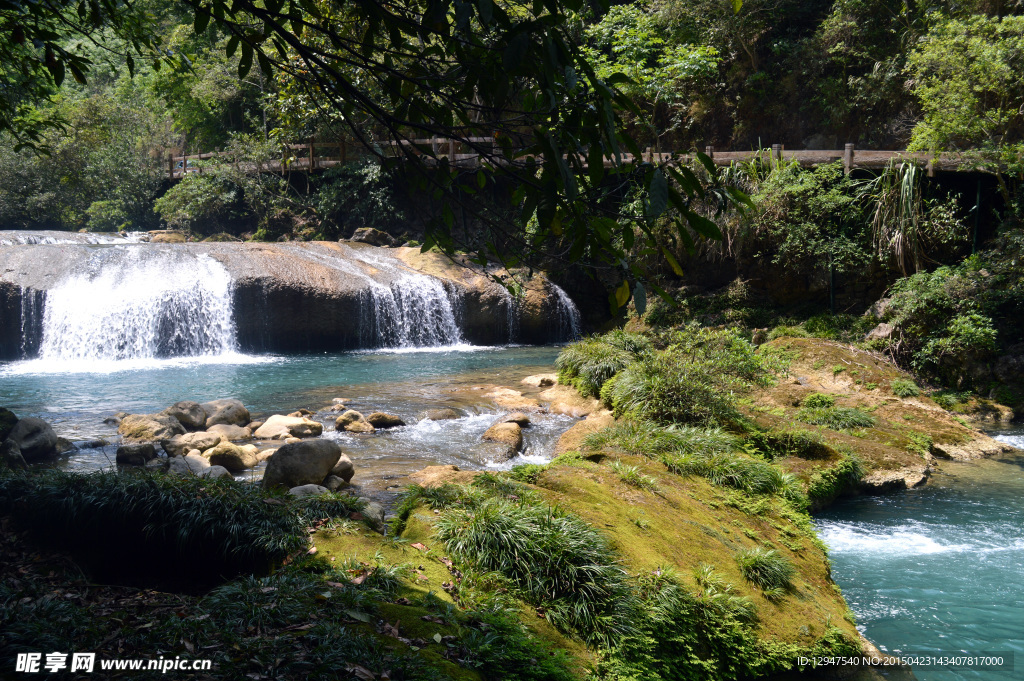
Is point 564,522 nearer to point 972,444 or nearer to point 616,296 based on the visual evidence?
point 616,296

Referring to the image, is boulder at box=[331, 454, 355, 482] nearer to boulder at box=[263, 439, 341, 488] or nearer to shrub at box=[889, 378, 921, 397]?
boulder at box=[263, 439, 341, 488]

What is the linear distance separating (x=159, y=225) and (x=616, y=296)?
101ft

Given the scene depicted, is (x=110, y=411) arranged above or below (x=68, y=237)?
below

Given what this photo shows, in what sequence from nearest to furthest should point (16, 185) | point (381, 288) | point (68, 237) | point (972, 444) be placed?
point (972, 444) < point (381, 288) < point (68, 237) < point (16, 185)

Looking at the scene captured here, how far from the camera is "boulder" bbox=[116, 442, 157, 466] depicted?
7.87 metres

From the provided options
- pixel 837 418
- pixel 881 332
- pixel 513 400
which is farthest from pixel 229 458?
pixel 881 332

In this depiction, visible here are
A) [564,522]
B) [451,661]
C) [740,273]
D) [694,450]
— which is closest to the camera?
[451,661]

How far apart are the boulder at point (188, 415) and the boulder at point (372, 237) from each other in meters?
13.6

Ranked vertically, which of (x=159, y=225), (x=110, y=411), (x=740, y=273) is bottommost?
(x=110, y=411)

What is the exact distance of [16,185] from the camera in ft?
85.1

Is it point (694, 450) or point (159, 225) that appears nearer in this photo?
point (694, 450)

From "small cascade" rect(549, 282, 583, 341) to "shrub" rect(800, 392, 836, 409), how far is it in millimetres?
10165

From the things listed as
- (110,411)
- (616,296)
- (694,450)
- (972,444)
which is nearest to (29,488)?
(616,296)

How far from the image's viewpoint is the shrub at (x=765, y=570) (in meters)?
4.52
